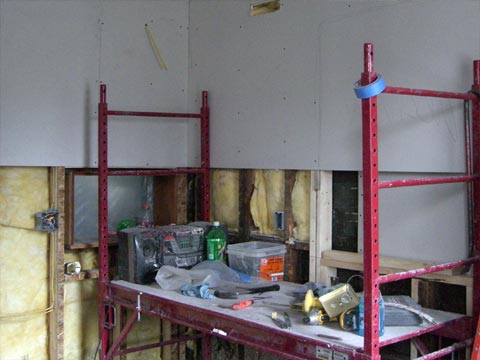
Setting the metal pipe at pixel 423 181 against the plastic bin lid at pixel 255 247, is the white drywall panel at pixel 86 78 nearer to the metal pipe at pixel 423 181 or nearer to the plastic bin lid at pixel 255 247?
the plastic bin lid at pixel 255 247

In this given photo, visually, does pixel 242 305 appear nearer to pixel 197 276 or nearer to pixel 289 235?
pixel 197 276

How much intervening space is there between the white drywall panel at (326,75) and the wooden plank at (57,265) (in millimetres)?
928

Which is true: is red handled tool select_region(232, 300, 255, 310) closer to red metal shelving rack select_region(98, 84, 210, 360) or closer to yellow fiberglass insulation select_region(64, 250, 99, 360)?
red metal shelving rack select_region(98, 84, 210, 360)

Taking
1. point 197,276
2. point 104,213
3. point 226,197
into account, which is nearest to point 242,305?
point 197,276

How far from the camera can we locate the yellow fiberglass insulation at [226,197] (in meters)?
3.54

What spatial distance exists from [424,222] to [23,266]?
203cm

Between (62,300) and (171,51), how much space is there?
1616mm

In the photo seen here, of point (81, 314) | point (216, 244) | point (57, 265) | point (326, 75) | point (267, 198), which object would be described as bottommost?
point (81, 314)

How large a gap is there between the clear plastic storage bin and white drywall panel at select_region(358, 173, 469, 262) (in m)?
0.60

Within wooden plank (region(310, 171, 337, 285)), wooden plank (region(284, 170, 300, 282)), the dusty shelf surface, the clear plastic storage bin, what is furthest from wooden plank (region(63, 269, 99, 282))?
wooden plank (region(310, 171, 337, 285))

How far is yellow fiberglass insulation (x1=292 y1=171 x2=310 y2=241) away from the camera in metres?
3.08

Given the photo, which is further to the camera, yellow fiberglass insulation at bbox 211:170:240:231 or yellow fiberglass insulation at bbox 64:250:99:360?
yellow fiberglass insulation at bbox 211:170:240:231

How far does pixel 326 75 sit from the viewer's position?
295cm

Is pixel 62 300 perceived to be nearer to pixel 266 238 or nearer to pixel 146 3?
pixel 266 238
